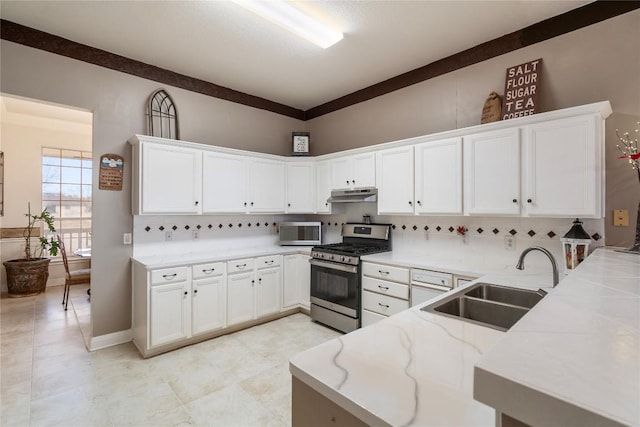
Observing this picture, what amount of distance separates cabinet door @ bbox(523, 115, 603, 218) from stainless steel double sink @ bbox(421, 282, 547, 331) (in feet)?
2.97

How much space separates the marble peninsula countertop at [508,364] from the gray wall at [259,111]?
5.80 ft

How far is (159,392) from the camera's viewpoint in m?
2.37

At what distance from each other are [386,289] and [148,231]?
8.89 ft

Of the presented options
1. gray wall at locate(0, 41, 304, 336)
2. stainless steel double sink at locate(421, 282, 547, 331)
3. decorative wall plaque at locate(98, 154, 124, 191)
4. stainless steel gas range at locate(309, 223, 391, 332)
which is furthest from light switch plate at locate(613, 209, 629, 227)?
decorative wall plaque at locate(98, 154, 124, 191)

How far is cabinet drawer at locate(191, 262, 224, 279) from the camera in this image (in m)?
3.19

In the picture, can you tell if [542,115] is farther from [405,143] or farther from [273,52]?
[273,52]

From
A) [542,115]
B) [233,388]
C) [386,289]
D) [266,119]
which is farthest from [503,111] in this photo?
[233,388]

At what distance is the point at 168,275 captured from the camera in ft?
9.89

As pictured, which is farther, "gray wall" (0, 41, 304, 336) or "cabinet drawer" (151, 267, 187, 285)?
"cabinet drawer" (151, 267, 187, 285)

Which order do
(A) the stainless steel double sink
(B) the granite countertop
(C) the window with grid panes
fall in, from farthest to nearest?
(C) the window with grid panes
(B) the granite countertop
(A) the stainless steel double sink

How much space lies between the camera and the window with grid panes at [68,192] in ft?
18.3

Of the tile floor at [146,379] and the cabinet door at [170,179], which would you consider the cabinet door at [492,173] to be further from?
the cabinet door at [170,179]

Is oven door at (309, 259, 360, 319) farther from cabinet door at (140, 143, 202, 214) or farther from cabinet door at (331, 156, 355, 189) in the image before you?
cabinet door at (140, 143, 202, 214)

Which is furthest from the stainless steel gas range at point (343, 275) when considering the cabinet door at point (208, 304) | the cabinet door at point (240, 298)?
the cabinet door at point (208, 304)
